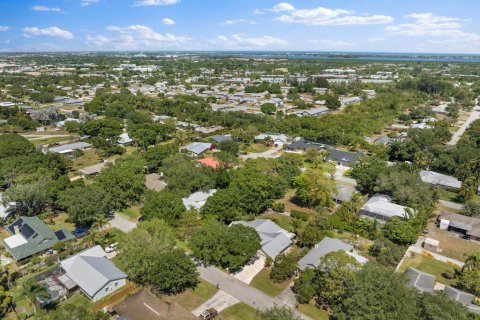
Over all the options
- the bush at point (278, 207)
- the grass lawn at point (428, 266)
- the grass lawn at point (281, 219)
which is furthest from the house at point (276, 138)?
the grass lawn at point (428, 266)

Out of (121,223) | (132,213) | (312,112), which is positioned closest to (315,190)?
(132,213)

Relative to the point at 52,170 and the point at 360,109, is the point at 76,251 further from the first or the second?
the point at 360,109

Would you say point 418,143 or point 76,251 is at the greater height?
point 418,143

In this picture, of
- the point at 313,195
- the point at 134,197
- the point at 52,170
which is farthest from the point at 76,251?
the point at 313,195

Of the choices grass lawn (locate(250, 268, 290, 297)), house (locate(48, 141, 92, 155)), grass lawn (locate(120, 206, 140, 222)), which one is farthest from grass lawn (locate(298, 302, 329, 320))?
house (locate(48, 141, 92, 155))

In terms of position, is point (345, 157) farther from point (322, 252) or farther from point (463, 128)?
point (463, 128)

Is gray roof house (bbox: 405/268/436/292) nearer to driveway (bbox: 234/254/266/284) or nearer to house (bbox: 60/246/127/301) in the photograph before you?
driveway (bbox: 234/254/266/284)
